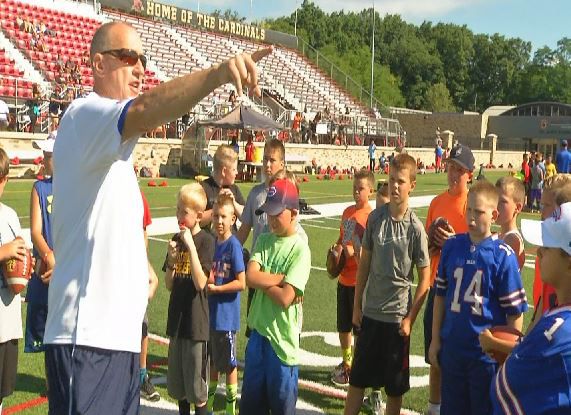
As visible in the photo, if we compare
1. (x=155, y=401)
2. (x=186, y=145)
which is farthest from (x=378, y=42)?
(x=155, y=401)

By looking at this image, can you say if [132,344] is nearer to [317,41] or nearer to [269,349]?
[269,349]

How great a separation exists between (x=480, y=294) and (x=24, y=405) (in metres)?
3.47

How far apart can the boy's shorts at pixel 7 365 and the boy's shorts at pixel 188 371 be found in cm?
106

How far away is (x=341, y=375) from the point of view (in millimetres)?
6137

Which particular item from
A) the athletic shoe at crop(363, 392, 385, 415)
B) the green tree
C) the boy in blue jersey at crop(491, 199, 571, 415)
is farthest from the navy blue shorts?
the green tree

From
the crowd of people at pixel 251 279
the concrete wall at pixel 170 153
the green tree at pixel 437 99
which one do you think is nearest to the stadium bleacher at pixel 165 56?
the concrete wall at pixel 170 153

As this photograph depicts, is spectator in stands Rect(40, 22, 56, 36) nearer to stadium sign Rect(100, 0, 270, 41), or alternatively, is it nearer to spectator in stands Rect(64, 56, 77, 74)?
spectator in stands Rect(64, 56, 77, 74)

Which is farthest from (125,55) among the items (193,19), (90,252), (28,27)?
(193,19)

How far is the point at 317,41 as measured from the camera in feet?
347

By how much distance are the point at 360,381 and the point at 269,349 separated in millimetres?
985

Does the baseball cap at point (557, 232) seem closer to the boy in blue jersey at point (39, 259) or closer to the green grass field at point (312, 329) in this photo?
the green grass field at point (312, 329)

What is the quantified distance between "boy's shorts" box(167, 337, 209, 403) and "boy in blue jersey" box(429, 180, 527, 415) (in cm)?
165

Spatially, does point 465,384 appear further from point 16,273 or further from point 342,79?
point 342,79

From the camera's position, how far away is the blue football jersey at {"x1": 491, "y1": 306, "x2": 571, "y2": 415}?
7.45 ft
